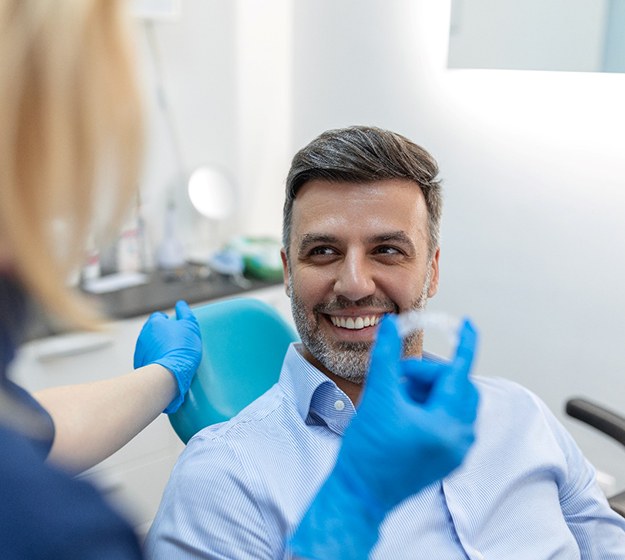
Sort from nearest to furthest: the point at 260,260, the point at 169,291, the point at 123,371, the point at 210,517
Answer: the point at 210,517
the point at 123,371
the point at 169,291
the point at 260,260

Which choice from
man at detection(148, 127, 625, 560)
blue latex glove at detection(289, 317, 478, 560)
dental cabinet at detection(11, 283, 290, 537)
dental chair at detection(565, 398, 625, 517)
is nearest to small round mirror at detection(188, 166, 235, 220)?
dental cabinet at detection(11, 283, 290, 537)

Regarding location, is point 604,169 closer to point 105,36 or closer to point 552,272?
point 552,272

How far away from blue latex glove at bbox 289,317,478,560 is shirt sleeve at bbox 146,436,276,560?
0.29 m

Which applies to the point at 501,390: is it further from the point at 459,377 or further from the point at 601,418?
the point at 459,377

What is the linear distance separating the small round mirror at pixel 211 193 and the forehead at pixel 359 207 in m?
1.52

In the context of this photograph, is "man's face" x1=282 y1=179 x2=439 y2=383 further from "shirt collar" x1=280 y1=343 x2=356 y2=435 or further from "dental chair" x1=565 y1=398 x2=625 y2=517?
"dental chair" x1=565 y1=398 x2=625 y2=517

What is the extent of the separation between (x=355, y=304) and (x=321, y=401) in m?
0.19

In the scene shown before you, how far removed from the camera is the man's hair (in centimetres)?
140

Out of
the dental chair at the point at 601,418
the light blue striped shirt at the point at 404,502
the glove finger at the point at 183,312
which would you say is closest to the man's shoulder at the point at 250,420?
the light blue striped shirt at the point at 404,502

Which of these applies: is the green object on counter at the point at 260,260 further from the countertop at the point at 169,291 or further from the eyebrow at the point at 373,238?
the eyebrow at the point at 373,238

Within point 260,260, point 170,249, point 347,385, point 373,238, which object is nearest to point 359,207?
point 373,238

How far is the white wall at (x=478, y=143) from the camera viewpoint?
7.37ft

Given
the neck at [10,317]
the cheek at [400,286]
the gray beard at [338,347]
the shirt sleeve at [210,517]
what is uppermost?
the neck at [10,317]

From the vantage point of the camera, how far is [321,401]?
4.41ft
